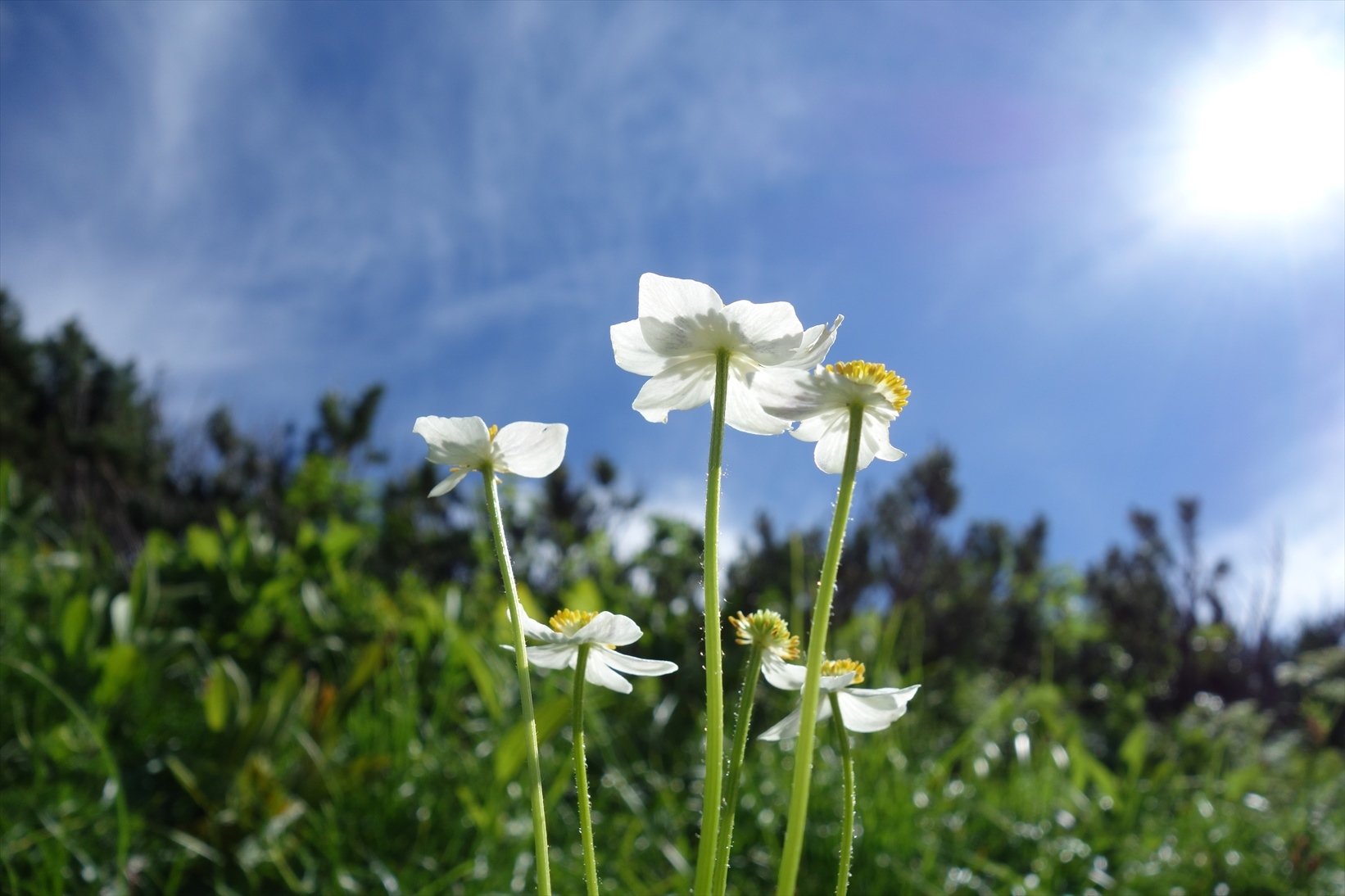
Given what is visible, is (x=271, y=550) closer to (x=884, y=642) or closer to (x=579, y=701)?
(x=884, y=642)

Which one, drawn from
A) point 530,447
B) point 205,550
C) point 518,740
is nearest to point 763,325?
point 530,447

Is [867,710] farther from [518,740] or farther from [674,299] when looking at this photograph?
[518,740]

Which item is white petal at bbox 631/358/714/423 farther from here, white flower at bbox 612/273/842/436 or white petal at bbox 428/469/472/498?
white petal at bbox 428/469/472/498

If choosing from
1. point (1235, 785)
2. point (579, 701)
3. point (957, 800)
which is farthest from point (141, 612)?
point (1235, 785)

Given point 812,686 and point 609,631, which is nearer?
point 812,686

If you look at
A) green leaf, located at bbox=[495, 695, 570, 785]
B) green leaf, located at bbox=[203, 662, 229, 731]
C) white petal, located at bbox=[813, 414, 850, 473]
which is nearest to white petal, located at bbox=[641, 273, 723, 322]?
white petal, located at bbox=[813, 414, 850, 473]

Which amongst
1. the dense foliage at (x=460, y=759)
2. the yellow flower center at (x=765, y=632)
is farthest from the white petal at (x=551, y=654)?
the dense foliage at (x=460, y=759)

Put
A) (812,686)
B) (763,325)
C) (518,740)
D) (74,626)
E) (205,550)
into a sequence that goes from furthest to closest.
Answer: (205,550) < (74,626) < (518,740) < (763,325) < (812,686)
